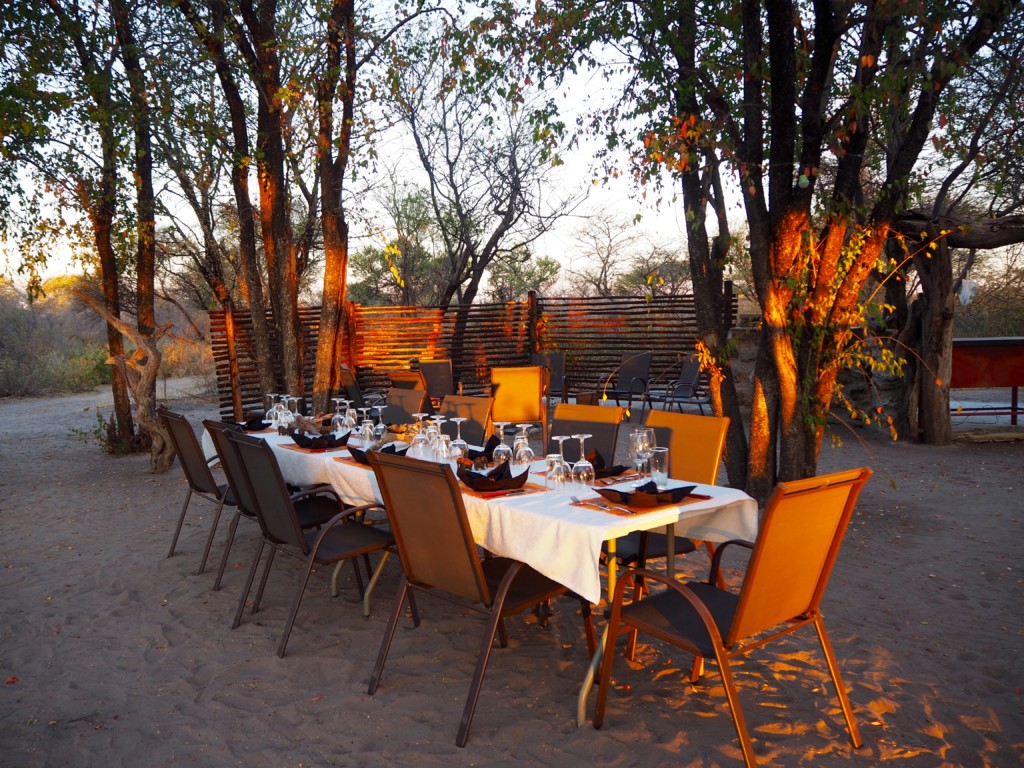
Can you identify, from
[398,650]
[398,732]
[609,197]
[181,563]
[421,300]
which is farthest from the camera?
[421,300]

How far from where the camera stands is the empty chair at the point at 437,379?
10305 millimetres

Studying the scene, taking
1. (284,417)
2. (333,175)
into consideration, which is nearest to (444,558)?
(284,417)

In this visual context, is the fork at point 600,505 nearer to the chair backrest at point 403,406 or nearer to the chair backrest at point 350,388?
the chair backrest at point 403,406

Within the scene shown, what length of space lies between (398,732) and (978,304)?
20.5 m

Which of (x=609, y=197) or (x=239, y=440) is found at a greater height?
(x=609, y=197)

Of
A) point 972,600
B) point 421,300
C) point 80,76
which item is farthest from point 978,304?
point 80,76

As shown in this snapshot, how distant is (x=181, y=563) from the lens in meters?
5.28

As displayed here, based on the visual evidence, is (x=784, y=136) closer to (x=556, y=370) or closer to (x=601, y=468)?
(x=601, y=468)

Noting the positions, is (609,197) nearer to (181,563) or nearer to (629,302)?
(629,302)

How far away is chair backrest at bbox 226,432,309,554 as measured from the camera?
370 centimetres

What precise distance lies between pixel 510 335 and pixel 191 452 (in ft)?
30.9

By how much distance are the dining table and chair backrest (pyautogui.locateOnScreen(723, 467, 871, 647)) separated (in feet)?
1.78

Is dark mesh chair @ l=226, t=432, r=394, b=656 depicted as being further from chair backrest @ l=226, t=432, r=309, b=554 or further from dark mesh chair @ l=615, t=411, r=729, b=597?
dark mesh chair @ l=615, t=411, r=729, b=597

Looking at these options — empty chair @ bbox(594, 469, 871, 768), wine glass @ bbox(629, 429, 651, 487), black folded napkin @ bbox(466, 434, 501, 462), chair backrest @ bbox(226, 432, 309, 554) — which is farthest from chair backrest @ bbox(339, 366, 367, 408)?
empty chair @ bbox(594, 469, 871, 768)
